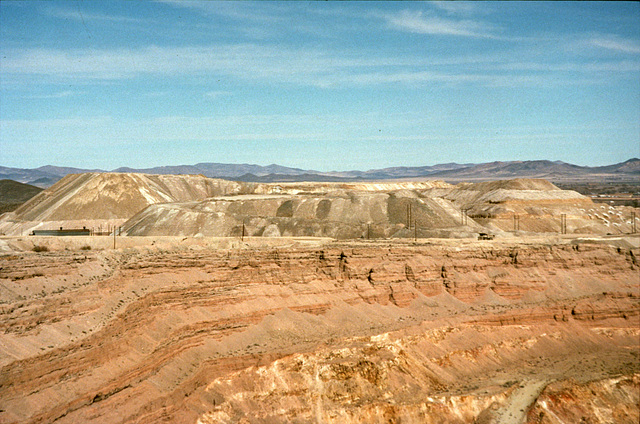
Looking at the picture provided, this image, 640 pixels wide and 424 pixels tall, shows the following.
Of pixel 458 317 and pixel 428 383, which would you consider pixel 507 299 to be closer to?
pixel 458 317

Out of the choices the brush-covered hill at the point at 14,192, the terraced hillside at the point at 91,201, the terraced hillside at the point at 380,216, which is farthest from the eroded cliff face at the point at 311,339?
the brush-covered hill at the point at 14,192

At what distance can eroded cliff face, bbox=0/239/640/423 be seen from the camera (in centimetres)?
2355

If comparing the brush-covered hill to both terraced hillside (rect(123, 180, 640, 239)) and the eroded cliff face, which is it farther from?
the eroded cliff face

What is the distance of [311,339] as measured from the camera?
1245 inches

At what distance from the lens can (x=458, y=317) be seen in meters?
37.7

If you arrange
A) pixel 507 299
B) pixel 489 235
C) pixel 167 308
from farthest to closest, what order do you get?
1. pixel 489 235
2. pixel 507 299
3. pixel 167 308

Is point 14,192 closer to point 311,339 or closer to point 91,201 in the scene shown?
point 91,201

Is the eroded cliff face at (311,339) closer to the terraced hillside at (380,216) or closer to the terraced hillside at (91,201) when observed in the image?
the terraced hillside at (380,216)

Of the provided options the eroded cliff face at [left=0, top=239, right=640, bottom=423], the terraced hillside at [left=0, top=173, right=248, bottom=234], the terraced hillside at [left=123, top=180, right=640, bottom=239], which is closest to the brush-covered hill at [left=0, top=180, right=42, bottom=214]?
the terraced hillside at [left=0, top=173, right=248, bottom=234]

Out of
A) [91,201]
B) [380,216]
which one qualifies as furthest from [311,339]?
[91,201]

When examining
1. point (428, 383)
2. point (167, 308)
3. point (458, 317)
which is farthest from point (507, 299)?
point (167, 308)

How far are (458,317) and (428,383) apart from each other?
24.8ft

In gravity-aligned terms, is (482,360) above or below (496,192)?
below

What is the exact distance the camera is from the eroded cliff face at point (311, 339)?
23547mm
